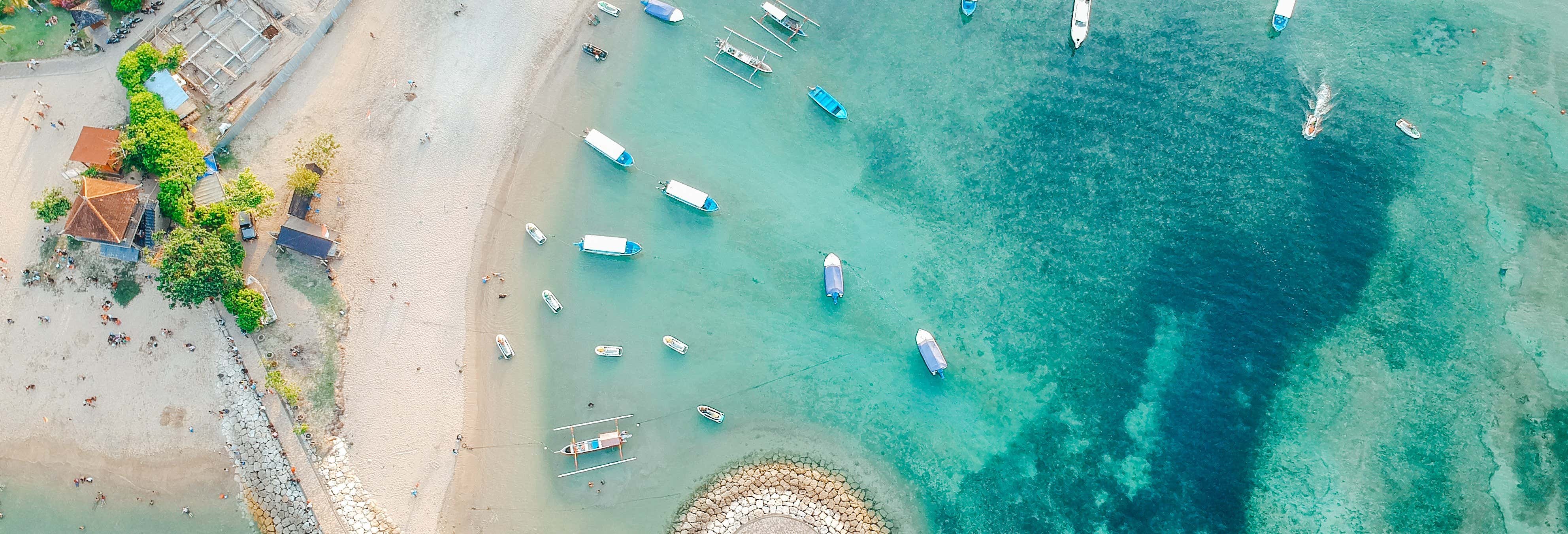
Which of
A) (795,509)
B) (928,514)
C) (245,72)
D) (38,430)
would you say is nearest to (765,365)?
(795,509)

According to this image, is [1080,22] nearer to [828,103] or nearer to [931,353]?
[828,103]

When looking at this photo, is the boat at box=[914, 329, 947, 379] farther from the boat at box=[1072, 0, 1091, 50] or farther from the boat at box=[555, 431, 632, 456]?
the boat at box=[1072, 0, 1091, 50]

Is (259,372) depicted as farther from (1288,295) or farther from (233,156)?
(1288,295)

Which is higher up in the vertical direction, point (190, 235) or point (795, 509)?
point (190, 235)

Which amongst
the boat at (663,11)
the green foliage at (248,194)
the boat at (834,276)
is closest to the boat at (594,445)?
the boat at (834,276)

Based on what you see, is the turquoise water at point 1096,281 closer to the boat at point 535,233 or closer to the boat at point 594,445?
the boat at point 535,233

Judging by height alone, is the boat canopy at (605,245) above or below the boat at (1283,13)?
below
